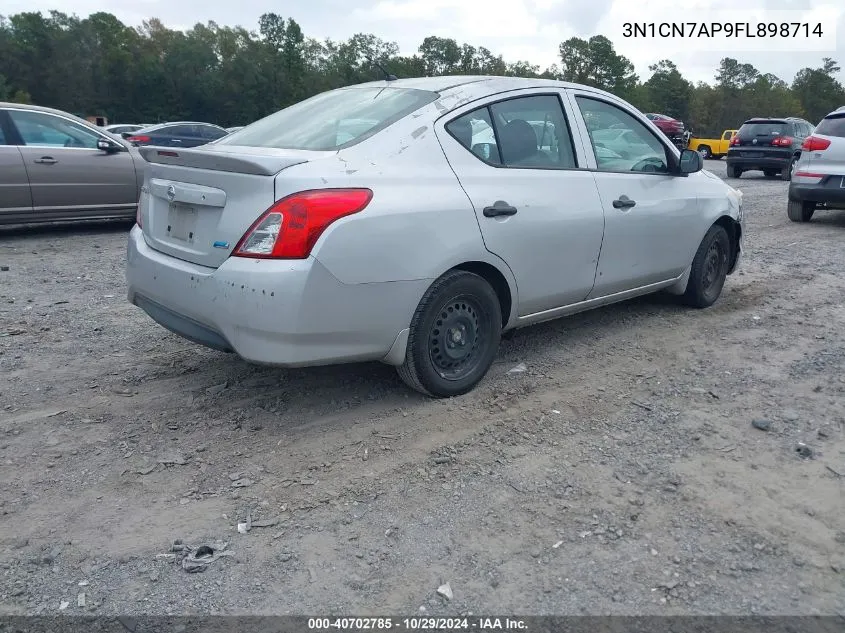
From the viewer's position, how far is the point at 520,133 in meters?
4.32

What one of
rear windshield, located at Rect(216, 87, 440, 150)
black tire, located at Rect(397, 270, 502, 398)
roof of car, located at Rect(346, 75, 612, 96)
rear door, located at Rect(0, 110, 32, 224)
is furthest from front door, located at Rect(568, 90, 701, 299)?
rear door, located at Rect(0, 110, 32, 224)

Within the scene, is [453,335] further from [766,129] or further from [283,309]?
[766,129]

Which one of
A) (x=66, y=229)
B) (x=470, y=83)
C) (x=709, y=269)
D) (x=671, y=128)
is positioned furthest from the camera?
(x=671, y=128)

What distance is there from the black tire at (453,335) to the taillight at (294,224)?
69cm

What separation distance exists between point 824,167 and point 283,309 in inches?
357

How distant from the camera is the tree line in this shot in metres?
62.8

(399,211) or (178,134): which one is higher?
(178,134)

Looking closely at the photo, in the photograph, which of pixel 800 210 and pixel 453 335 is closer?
pixel 453 335

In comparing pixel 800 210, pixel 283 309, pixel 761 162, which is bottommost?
pixel 800 210

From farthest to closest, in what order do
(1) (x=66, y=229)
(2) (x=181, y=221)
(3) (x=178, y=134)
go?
(3) (x=178, y=134) → (1) (x=66, y=229) → (2) (x=181, y=221)

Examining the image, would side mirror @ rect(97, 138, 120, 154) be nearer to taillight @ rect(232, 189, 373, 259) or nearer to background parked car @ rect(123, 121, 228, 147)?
taillight @ rect(232, 189, 373, 259)

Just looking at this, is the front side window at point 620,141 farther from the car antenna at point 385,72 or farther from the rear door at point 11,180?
the rear door at point 11,180

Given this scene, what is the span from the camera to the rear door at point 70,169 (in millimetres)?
8781

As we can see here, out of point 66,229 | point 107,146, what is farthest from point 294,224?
point 66,229
